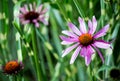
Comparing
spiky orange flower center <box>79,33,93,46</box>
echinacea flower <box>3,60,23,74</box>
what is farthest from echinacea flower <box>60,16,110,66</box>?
echinacea flower <box>3,60,23,74</box>

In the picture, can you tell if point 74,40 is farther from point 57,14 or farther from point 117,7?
point 57,14

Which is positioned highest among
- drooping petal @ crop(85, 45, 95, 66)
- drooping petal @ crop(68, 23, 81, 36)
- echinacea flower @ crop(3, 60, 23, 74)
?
drooping petal @ crop(68, 23, 81, 36)

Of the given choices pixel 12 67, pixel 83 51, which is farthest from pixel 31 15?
pixel 83 51

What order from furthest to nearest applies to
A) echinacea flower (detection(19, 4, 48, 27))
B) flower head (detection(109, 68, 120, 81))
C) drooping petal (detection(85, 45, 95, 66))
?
1. echinacea flower (detection(19, 4, 48, 27))
2. flower head (detection(109, 68, 120, 81))
3. drooping petal (detection(85, 45, 95, 66))

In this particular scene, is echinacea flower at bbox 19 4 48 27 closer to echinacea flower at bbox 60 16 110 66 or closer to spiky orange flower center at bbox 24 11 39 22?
spiky orange flower center at bbox 24 11 39 22

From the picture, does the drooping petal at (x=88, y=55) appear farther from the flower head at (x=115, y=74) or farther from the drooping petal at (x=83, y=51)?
the flower head at (x=115, y=74)

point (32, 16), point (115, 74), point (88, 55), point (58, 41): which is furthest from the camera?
point (58, 41)

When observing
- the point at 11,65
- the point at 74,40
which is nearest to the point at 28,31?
the point at 11,65

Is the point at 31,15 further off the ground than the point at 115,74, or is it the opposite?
the point at 31,15

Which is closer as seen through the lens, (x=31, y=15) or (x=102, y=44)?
(x=102, y=44)

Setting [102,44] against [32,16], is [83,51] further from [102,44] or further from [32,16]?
[32,16]

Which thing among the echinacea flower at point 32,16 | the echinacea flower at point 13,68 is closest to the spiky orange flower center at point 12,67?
the echinacea flower at point 13,68
